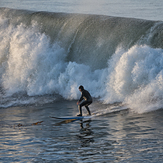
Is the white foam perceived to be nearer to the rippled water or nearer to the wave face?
the wave face

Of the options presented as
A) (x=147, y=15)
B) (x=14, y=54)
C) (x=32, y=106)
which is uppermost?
(x=147, y=15)

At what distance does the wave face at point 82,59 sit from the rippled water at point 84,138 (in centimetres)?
218

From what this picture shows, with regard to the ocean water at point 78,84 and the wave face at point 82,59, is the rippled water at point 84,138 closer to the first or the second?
the ocean water at point 78,84

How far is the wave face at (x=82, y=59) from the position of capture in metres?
17.2

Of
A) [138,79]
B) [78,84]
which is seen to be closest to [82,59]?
[78,84]

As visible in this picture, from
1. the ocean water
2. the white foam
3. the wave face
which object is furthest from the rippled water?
the wave face

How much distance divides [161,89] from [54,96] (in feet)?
21.4

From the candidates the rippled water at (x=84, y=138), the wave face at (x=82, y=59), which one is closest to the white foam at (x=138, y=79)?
the wave face at (x=82, y=59)

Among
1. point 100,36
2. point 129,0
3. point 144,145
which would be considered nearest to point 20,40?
point 100,36

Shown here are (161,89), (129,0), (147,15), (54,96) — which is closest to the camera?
(161,89)

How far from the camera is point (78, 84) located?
67.3 ft

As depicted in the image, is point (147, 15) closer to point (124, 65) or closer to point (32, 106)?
point (124, 65)

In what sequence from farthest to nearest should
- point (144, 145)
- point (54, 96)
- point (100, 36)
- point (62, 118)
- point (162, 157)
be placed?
point (100, 36)
point (54, 96)
point (62, 118)
point (144, 145)
point (162, 157)

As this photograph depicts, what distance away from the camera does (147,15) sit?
31922 mm
